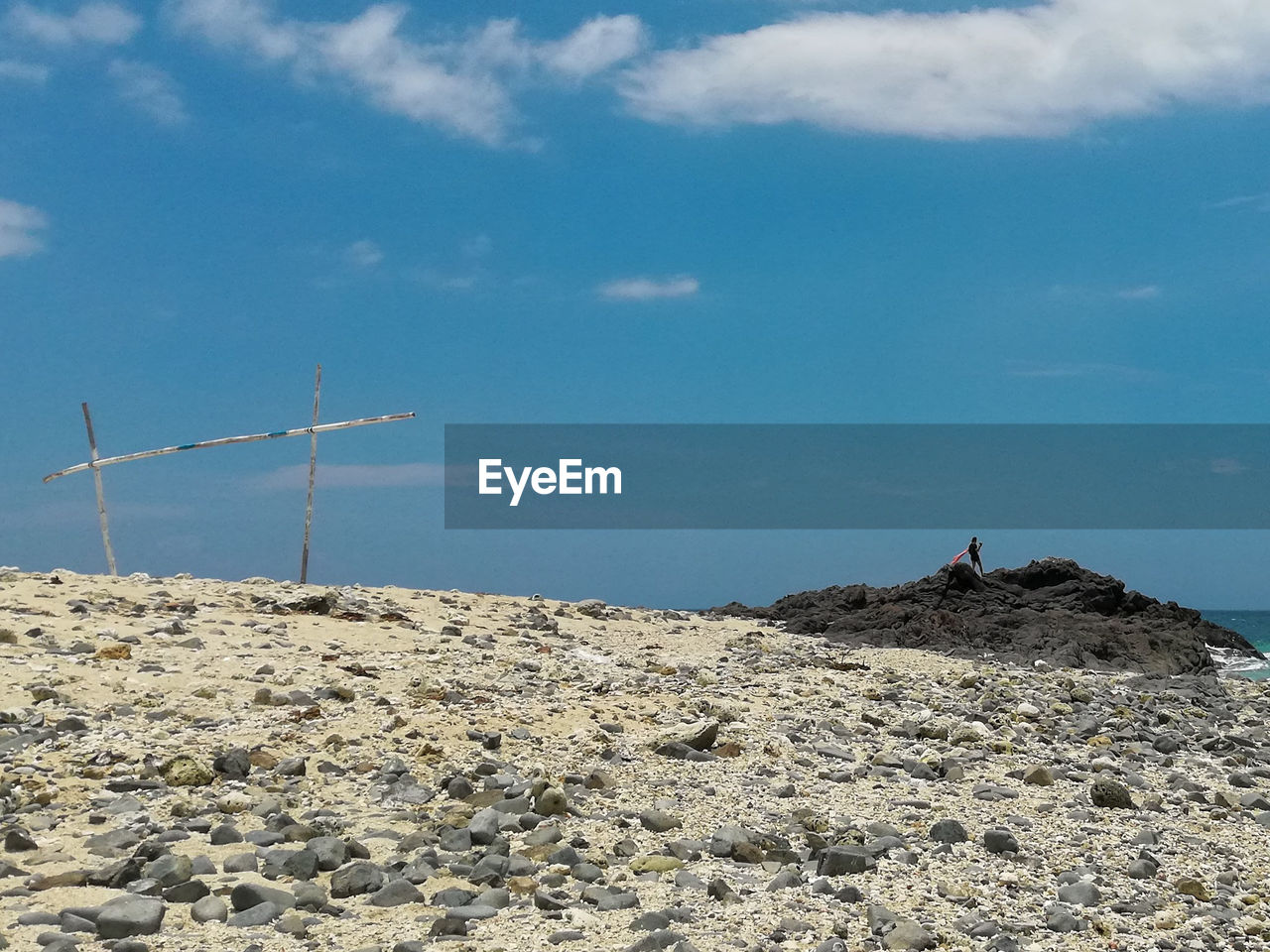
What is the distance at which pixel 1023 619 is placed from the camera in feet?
62.8

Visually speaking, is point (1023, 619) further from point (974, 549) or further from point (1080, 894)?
point (1080, 894)

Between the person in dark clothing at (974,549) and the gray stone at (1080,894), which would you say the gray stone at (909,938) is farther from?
the person in dark clothing at (974,549)

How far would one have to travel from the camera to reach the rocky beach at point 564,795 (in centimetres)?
526

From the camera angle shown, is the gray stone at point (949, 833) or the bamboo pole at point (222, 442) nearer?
the gray stone at point (949, 833)

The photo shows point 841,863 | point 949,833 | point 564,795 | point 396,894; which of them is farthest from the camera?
point 564,795

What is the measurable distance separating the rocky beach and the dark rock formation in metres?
4.18

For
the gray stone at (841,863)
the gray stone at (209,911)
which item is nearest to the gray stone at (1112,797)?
the gray stone at (841,863)

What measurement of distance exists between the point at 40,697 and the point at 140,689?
74cm

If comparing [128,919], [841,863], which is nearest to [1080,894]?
[841,863]

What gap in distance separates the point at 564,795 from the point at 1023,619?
14.4m

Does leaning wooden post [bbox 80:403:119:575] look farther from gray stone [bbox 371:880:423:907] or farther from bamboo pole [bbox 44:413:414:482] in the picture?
gray stone [bbox 371:880:423:907]

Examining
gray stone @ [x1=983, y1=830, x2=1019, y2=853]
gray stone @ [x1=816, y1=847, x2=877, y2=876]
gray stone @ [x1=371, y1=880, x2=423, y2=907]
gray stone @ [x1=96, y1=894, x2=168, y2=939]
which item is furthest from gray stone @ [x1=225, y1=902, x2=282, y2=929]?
gray stone @ [x1=983, y1=830, x2=1019, y2=853]

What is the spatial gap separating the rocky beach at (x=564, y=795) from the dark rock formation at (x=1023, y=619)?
4.18 m

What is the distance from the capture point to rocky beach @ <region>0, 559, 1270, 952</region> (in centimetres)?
526
